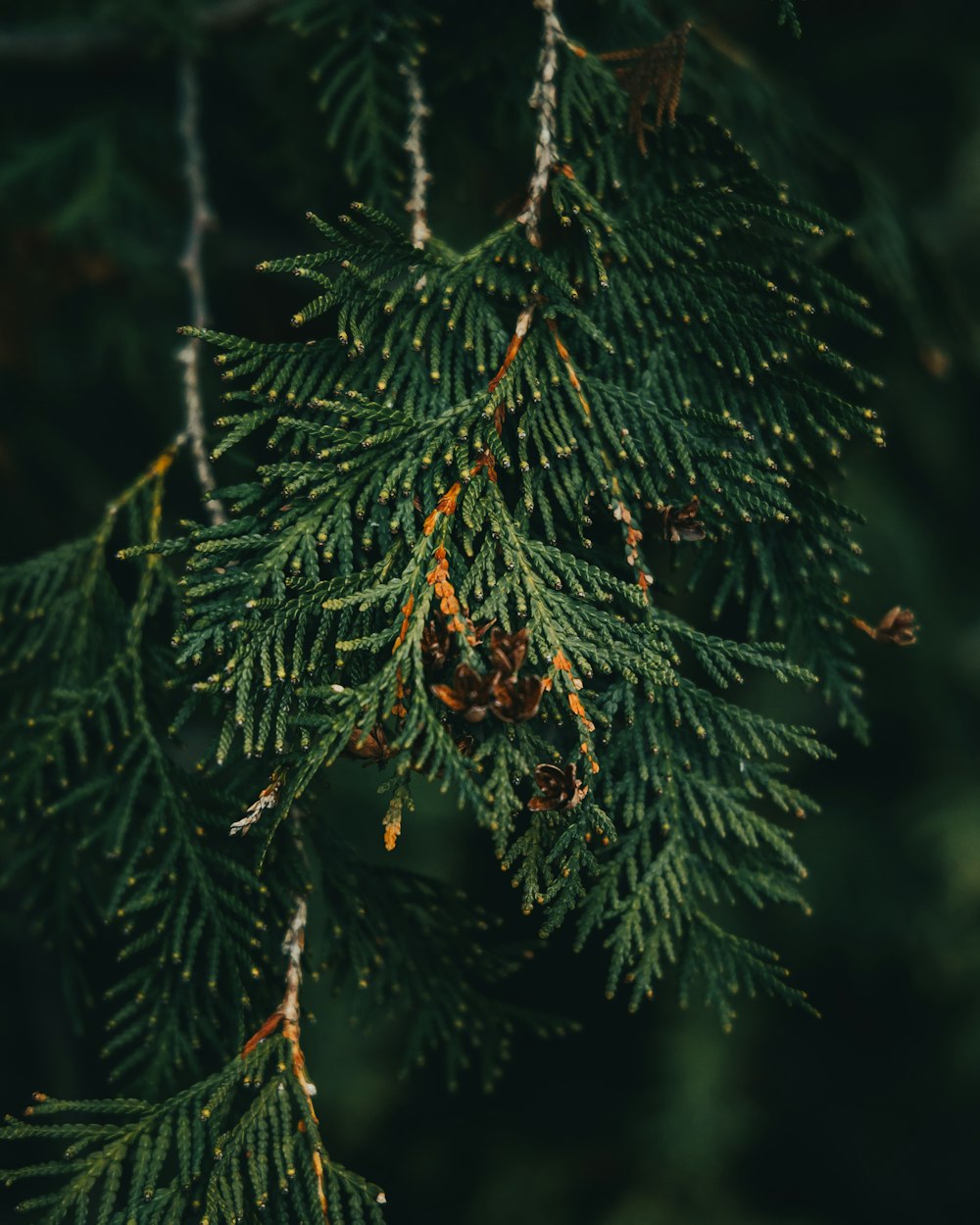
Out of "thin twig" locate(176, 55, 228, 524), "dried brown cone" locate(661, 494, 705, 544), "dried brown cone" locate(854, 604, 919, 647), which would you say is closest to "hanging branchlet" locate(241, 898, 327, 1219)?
"thin twig" locate(176, 55, 228, 524)

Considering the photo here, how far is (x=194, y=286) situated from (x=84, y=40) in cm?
102

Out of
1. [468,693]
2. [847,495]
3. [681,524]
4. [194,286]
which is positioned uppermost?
[847,495]

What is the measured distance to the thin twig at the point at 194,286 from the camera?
163 centimetres

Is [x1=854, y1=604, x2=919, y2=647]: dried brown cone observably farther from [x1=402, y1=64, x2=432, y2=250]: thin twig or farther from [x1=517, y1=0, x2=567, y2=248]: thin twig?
[x1=402, y1=64, x2=432, y2=250]: thin twig

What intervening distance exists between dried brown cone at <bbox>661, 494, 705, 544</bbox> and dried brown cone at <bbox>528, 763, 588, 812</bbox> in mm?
359

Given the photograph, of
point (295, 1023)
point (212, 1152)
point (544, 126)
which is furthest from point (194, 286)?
point (212, 1152)

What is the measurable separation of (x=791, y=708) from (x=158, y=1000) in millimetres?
3174

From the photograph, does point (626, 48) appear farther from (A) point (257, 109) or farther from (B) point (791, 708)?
(B) point (791, 708)

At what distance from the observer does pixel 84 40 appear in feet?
8.13

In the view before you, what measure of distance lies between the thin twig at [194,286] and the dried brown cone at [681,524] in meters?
0.60

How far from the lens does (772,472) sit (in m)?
1.37

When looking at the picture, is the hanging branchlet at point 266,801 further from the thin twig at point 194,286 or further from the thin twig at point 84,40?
the thin twig at point 84,40

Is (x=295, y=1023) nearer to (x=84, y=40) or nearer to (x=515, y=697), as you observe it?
(x=515, y=697)

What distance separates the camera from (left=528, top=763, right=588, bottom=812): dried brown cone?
1.16 m
